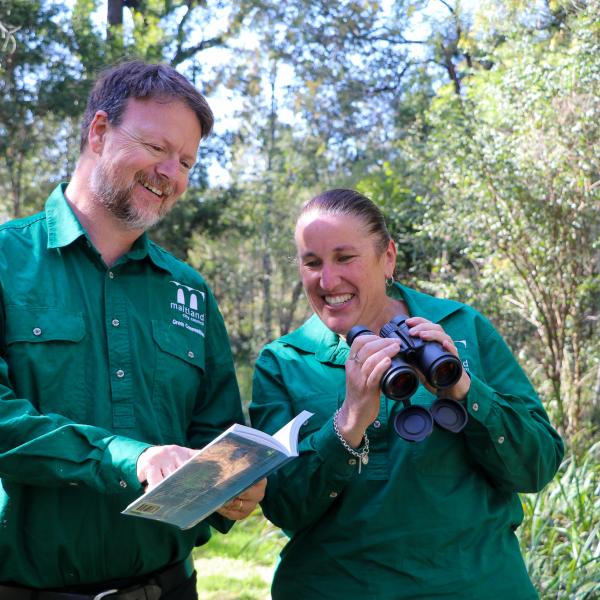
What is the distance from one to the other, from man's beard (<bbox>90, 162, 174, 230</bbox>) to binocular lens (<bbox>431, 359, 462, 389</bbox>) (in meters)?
1.09

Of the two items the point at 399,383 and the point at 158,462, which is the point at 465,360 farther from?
the point at 158,462

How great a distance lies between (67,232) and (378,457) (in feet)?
4.16

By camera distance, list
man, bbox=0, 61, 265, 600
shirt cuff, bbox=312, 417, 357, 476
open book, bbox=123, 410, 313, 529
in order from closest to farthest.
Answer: open book, bbox=123, 410, 313, 529
man, bbox=0, 61, 265, 600
shirt cuff, bbox=312, 417, 357, 476

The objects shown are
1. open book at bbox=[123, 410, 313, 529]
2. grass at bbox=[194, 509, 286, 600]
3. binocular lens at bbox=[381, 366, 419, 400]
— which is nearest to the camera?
open book at bbox=[123, 410, 313, 529]

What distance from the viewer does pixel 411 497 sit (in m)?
2.68

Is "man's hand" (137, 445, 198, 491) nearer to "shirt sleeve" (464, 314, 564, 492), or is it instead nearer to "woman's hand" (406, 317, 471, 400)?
"woman's hand" (406, 317, 471, 400)

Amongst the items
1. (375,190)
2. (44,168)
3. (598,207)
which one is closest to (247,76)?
(44,168)

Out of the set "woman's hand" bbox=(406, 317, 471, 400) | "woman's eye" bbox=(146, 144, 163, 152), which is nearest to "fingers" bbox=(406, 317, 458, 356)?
"woman's hand" bbox=(406, 317, 471, 400)

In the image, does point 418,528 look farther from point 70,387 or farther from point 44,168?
point 44,168

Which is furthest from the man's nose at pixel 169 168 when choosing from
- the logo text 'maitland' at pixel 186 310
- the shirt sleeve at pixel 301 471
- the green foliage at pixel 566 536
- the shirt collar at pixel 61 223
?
the green foliage at pixel 566 536

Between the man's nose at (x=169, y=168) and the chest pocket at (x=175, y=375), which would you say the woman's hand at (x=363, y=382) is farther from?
the man's nose at (x=169, y=168)

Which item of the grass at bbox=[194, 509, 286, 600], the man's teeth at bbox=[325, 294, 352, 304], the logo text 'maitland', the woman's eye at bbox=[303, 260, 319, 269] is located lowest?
the grass at bbox=[194, 509, 286, 600]

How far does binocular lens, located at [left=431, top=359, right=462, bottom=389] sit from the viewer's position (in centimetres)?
253

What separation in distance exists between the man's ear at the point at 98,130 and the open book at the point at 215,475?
1167mm
